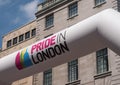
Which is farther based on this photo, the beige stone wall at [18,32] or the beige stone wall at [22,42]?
the beige stone wall at [18,32]

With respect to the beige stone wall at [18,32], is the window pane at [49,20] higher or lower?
lower

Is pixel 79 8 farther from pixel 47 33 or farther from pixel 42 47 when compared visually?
pixel 42 47

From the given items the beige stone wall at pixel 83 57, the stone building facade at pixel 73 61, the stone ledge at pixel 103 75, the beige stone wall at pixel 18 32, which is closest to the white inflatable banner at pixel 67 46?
the stone ledge at pixel 103 75

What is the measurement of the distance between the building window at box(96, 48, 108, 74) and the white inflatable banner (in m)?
17.5

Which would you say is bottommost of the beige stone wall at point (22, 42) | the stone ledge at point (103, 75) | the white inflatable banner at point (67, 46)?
the white inflatable banner at point (67, 46)

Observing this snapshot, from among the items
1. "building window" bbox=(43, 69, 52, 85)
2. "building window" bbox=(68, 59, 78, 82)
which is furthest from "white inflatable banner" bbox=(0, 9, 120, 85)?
"building window" bbox=(43, 69, 52, 85)

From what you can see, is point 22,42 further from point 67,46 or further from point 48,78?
point 67,46

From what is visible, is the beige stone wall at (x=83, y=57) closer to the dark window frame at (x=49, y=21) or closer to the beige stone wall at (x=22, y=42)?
the dark window frame at (x=49, y=21)

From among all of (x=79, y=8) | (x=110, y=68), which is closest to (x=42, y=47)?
(x=110, y=68)

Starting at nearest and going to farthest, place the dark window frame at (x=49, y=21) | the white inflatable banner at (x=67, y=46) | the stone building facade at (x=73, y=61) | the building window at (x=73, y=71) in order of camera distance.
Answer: the white inflatable banner at (x=67, y=46), the stone building facade at (x=73, y=61), the building window at (x=73, y=71), the dark window frame at (x=49, y=21)

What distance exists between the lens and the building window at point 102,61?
1251 inches

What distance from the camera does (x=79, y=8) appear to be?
36469mm

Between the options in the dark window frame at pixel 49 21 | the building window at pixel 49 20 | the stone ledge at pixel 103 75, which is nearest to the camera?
the stone ledge at pixel 103 75

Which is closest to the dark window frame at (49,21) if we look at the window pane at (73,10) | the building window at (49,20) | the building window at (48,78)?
the building window at (49,20)
